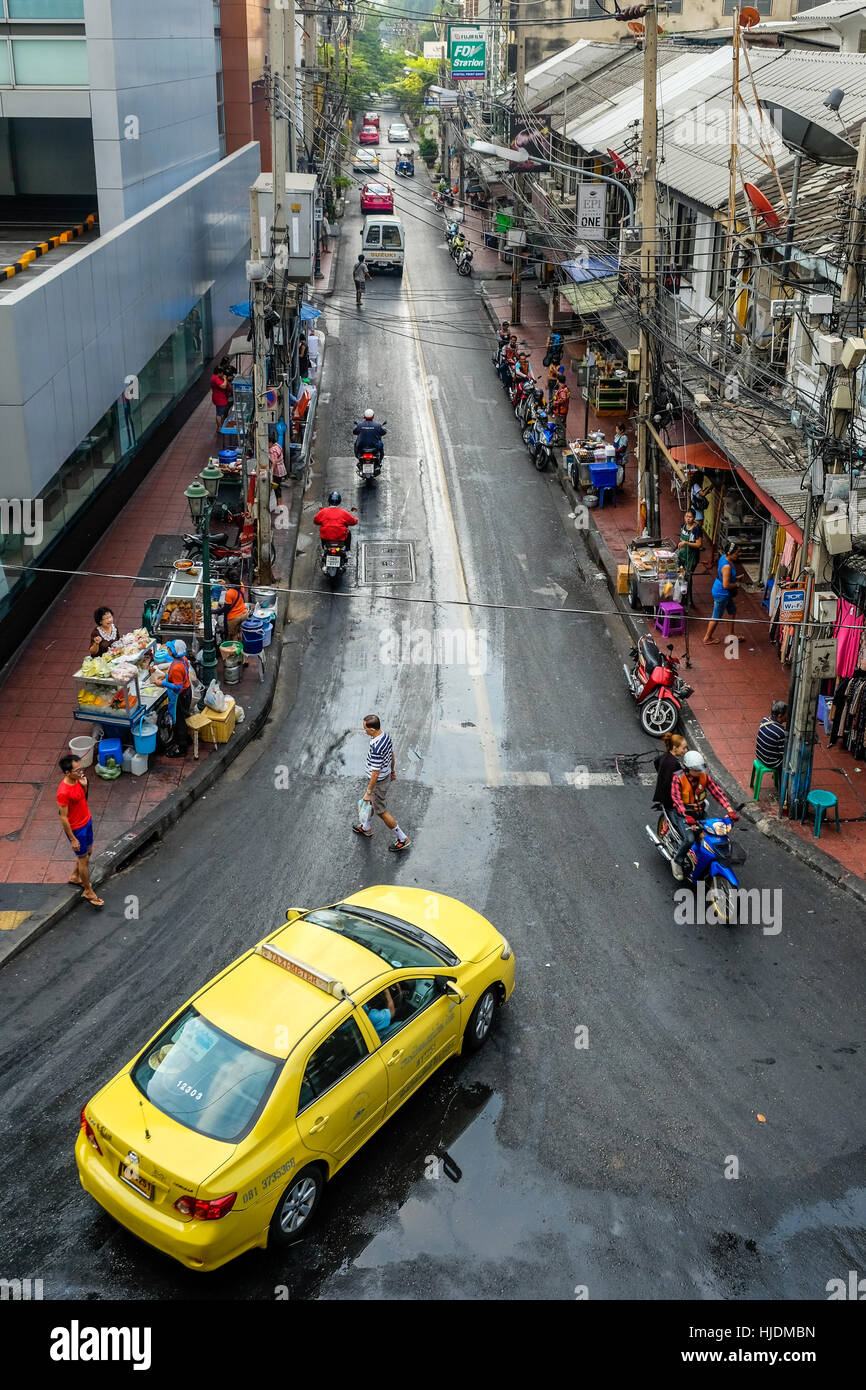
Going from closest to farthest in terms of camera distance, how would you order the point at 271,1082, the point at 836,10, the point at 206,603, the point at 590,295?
the point at 271,1082 → the point at 206,603 → the point at 590,295 → the point at 836,10

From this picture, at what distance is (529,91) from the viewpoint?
47.0 metres

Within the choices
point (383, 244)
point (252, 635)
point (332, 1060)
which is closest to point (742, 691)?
point (252, 635)

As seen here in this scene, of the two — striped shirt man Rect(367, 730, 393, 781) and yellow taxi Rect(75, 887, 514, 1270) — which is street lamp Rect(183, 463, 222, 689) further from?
yellow taxi Rect(75, 887, 514, 1270)

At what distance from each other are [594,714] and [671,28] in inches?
1867

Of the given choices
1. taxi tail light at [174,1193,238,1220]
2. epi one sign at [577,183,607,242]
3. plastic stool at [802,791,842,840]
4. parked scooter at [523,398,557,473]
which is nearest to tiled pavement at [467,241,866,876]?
plastic stool at [802,791,842,840]

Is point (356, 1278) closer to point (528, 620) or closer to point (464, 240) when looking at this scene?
point (528, 620)

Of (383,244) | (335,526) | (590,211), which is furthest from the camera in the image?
(383,244)

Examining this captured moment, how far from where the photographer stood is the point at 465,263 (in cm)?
4616

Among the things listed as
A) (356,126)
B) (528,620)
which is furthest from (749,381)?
(356,126)

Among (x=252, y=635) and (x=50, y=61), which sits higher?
(x=50, y=61)

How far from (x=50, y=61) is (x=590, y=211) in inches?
496

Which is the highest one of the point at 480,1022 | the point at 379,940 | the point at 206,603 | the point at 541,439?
the point at 541,439

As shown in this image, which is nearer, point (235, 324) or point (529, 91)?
point (235, 324)

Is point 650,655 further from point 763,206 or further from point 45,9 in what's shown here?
point 45,9
